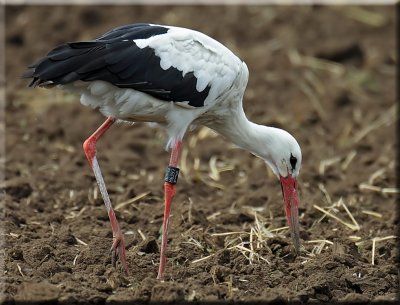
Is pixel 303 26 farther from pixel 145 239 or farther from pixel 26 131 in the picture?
pixel 145 239

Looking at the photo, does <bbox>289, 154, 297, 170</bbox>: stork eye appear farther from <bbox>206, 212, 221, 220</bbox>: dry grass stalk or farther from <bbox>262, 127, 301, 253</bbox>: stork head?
<bbox>206, 212, 221, 220</bbox>: dry grass stalk

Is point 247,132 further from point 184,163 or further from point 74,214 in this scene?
point 184,163

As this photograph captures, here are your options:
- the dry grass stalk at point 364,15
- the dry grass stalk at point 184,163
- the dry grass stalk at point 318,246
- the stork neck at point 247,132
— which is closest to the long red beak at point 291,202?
the dry grass stalk at point 318,246

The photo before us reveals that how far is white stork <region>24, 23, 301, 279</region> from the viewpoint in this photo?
702cm

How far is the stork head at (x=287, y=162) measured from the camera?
796 cm

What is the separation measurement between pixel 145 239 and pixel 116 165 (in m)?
2.54

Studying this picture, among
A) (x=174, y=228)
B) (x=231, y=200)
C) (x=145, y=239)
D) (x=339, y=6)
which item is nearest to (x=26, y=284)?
(x=145, y=239)

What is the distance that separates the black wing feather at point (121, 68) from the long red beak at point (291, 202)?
1169 millimetres

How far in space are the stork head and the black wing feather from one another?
876mm

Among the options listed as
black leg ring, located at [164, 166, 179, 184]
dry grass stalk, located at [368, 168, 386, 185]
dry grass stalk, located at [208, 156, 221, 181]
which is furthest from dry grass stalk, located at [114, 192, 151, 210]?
dry grass stalk, located at [368, 168, 386, 185]

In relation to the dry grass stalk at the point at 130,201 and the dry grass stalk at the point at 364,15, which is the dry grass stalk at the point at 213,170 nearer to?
the dry grass stalk at the point at 130,201

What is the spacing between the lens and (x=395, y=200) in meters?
9.49

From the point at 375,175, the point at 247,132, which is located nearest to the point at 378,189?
the point at 375,175

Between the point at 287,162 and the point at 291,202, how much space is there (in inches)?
14.1
